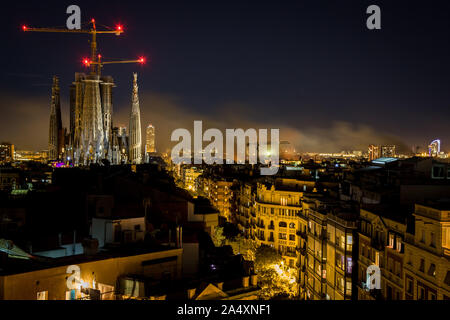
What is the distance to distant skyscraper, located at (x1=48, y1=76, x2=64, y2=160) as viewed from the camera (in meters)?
101

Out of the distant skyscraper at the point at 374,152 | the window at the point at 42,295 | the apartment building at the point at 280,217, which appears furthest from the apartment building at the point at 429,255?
the distant skyscraper at the point at 374,152

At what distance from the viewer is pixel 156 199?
23250mm

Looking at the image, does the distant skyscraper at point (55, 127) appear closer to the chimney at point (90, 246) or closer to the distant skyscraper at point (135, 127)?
the distant skyscraper at point (135, 127)

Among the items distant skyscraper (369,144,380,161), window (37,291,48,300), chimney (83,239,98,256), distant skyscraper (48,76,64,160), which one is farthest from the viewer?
distant skyscraper (48,76,64,160)

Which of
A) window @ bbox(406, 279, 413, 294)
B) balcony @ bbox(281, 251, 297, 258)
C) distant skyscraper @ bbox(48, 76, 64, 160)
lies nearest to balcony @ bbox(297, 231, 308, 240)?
balcony @ bbox(281, 251, 297, 258)

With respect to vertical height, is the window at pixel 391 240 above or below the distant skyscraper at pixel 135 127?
below

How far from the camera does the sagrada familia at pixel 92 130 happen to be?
85750mm

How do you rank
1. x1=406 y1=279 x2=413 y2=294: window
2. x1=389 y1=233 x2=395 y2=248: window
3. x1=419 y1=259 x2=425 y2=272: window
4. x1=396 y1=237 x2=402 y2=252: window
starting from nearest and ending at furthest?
1. x1=419 y1=259 x2=425 y2=272: window
2. x1=406 y1=279 x2=413 y2=294: window
3. x1=396 y1=237 x2=402 y2=252: window
4. x1=389 y1=233 x2=395 y2=248: window

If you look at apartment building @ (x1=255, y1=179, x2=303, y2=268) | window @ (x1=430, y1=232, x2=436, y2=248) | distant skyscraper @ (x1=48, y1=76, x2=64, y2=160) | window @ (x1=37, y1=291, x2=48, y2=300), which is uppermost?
distant skyscraper @ (x1=48, y1=76, x2=64, y2=160)

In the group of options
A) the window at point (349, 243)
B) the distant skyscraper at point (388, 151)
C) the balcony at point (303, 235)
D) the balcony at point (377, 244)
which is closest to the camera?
the balcony at point (377, 244)

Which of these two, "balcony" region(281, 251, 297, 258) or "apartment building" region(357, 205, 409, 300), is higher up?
"apartment building" region(357, 205, 409, 300)

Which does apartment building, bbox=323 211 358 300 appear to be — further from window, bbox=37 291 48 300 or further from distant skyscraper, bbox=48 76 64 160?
distant skyscraper, bbox=48 76 64 160
